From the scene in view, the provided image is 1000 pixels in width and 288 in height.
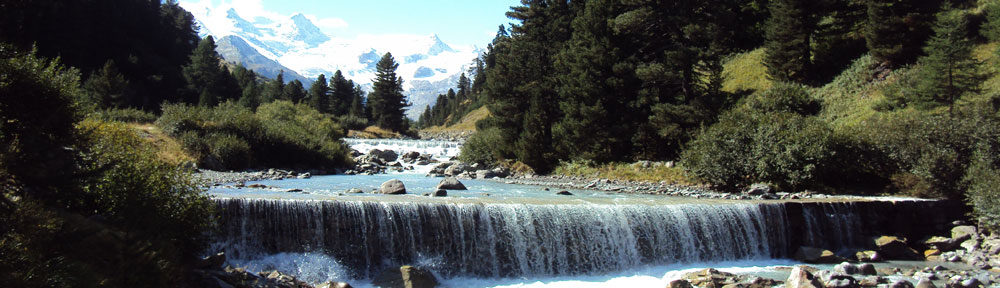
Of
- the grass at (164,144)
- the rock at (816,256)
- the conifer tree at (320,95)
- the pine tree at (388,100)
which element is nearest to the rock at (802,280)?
the rock at (816,256)

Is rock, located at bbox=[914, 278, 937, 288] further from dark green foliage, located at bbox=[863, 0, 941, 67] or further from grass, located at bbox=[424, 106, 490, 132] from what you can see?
grass, located at bbox=[424, 106, 490, 132]

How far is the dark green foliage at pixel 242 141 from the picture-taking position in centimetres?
2806

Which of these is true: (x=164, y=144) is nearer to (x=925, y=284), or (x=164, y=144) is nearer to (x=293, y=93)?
(x=925, y=284)

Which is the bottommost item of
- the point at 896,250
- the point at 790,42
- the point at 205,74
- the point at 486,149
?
the point at 896,250

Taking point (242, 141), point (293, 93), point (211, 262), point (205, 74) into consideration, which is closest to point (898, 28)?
point (211, 262)

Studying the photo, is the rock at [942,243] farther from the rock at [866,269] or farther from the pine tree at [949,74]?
the pine tree at [949,74]

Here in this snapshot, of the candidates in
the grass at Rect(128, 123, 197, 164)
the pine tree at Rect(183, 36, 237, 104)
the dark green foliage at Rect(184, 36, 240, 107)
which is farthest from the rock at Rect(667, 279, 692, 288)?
the pine tree at Rect(183, 36, 237, 104)

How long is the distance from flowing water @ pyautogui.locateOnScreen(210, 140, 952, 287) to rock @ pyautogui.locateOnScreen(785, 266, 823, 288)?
9.17ft

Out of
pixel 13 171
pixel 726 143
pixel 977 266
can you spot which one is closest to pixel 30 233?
pixel 13 171

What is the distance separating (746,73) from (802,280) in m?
32.5

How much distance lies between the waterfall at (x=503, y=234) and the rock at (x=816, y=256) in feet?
1.98

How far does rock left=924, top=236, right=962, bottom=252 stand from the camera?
16.6 meters

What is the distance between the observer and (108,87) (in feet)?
153

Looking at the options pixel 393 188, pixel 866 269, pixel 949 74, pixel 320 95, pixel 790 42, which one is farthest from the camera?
pixel 320 95
